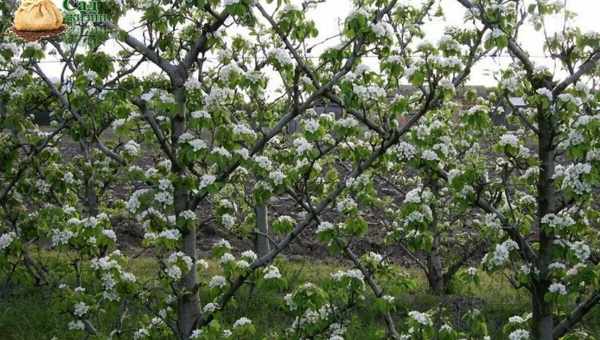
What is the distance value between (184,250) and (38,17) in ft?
6.89

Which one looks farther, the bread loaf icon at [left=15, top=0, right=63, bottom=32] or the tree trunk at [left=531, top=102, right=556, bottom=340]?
the bread loaf icon at [left=15, top=0, right=63, bottom=32]

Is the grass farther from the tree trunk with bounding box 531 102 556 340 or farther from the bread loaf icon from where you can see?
the bread loaf icon

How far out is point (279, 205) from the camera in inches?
535

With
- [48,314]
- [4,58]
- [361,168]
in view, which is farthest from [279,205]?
[361,168]

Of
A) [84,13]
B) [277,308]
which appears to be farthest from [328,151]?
[277,308]

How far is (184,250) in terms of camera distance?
553cm

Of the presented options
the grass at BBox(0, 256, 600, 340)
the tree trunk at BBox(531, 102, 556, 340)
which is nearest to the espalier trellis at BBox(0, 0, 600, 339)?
the tree trunk at BBox(531, 102, 556, 340)

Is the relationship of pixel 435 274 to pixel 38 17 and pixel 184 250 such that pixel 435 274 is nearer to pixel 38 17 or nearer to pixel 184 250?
pixel 184 250

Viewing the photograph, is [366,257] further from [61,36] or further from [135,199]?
[61,36]

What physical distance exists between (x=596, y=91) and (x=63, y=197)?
196 inches

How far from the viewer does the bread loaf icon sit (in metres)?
5.60

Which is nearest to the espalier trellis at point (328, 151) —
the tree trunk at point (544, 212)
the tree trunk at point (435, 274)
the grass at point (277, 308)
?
the tree trunk at point (544, 212)

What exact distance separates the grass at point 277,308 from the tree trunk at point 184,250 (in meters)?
1.87

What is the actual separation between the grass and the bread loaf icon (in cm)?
269
